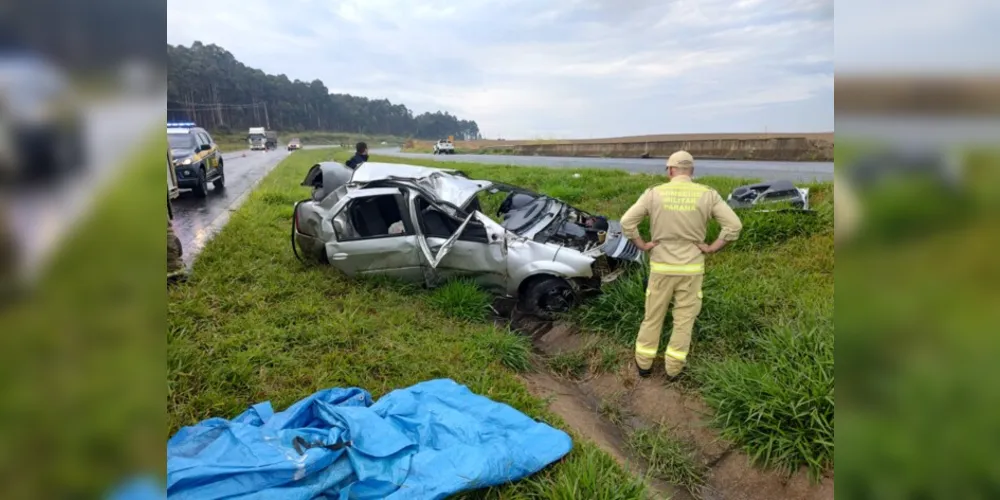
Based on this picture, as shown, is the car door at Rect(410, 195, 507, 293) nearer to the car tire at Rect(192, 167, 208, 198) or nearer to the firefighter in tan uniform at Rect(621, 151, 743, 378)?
the firefighter in tan uniform at Rect(621, 151, 743, 378)

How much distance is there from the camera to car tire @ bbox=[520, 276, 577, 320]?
16.9 feet

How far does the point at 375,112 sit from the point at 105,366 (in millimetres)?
12340

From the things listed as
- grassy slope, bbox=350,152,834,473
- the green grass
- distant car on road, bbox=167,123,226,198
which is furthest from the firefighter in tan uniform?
distant car on road, bbox=167,123,226,198

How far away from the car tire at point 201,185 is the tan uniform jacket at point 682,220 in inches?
355

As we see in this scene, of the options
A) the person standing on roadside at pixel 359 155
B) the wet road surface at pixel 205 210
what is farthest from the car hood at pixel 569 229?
the wet road surface at pixel 205 210

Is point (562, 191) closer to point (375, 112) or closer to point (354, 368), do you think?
point (375, 112)

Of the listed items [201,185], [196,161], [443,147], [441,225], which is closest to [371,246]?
[441,225]

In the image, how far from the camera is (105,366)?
0.57 m

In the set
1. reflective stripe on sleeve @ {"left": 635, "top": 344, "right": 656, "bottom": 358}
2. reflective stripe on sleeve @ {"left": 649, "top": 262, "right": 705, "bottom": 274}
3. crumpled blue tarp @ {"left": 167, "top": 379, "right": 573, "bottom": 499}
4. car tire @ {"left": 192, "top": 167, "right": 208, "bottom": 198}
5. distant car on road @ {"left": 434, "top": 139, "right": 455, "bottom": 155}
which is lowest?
crumpled blue tarp @ {"left": 167, "top": 379, "right": 573, "bottom": 499}

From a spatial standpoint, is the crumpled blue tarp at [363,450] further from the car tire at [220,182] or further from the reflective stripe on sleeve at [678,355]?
the car tire at [220,182]

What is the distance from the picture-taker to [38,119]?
452 mm

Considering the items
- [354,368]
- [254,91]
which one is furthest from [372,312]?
[254,91]

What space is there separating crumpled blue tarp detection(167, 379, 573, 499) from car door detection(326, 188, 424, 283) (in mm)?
2263

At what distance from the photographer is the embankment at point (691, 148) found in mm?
20391
